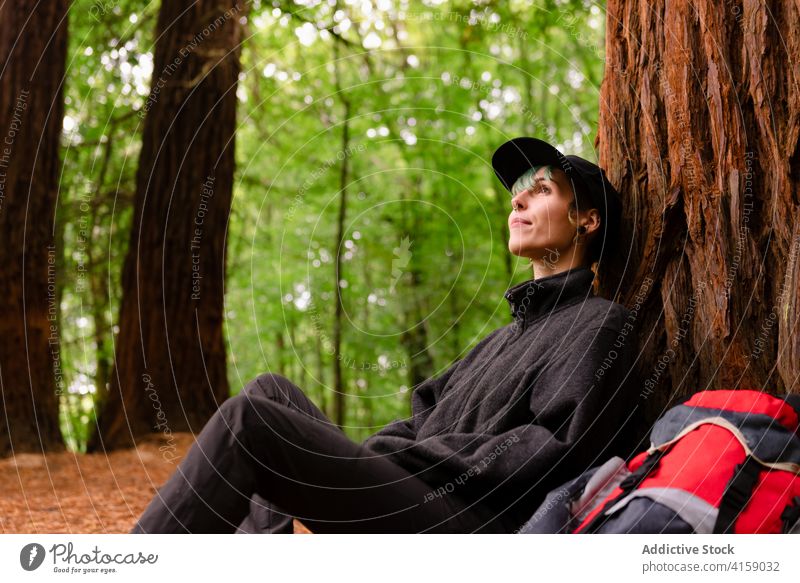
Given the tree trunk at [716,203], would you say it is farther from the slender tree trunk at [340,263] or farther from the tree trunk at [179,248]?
the slender tree trunk at [340,263]

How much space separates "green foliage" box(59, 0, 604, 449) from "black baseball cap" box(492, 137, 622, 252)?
370 centimetres

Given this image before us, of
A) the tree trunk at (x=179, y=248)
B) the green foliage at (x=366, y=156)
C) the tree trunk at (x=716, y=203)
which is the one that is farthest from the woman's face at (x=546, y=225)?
the green foliage at (x=366, y=156)

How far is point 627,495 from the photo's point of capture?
1946 mm

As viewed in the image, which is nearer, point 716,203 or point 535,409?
point 535,409

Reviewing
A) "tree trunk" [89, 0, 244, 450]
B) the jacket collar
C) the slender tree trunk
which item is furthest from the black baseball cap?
the slender tree trunk

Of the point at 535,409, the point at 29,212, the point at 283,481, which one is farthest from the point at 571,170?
the point at 29,212

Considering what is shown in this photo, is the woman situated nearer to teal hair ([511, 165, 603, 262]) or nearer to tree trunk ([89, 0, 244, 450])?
teal hair ([511, 165, 603, 262])

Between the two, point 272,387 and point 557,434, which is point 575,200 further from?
point 272,387

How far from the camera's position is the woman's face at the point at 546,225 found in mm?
2650

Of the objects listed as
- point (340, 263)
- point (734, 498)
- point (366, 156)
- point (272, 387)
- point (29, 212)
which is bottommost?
point (734, 498)

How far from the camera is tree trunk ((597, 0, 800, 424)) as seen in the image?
2467 millimetres

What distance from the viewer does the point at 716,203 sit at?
8.41ft

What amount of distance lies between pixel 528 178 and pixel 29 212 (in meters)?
3.59
